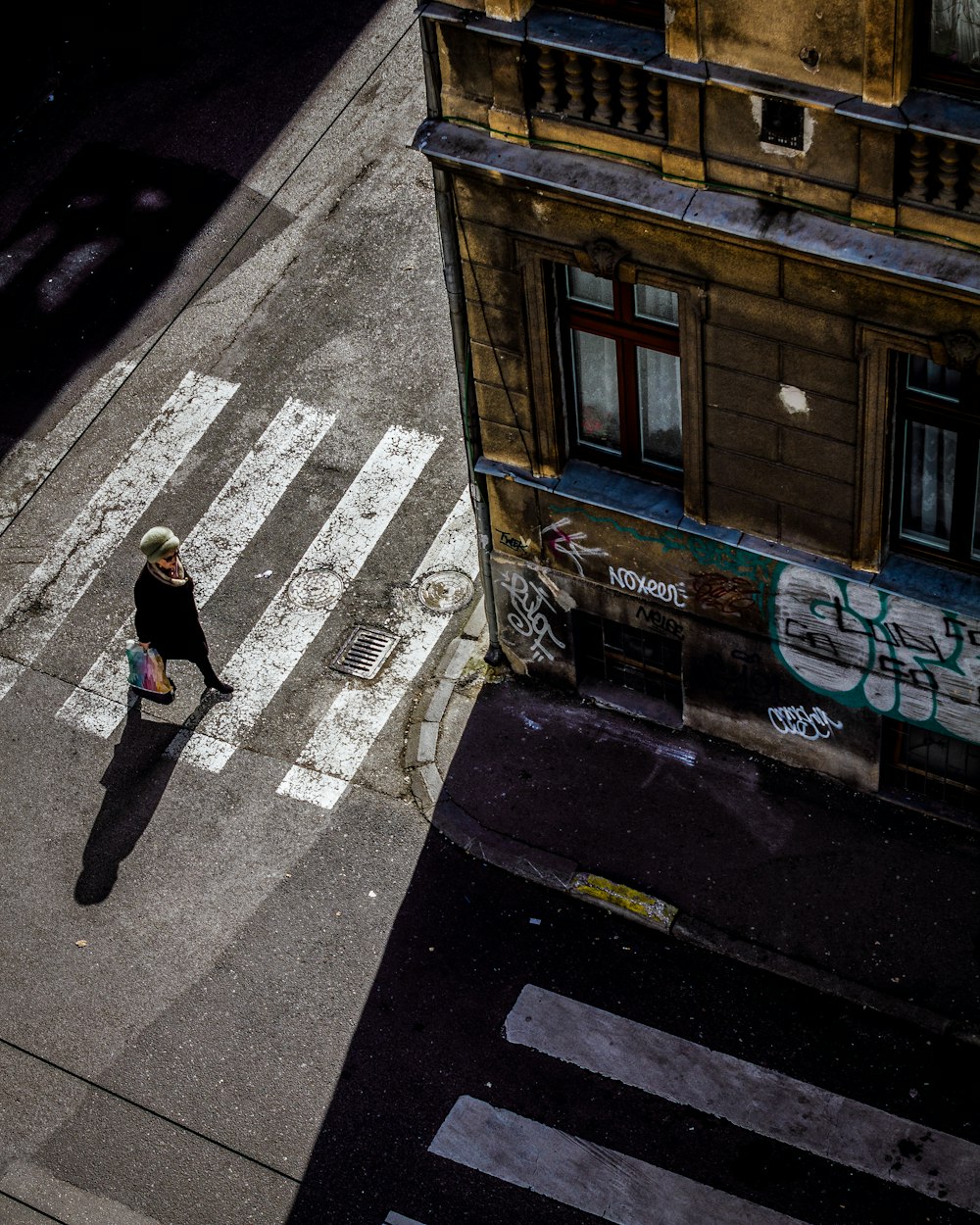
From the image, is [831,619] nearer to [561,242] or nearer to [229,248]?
[561,242]

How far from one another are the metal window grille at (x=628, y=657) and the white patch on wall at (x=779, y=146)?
532 centimetres

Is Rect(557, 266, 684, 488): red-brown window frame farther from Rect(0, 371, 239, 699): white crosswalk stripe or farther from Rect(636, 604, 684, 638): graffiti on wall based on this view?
Rect(0, 371, 239, 699): white crosswalk stripe

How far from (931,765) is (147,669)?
7.27 m

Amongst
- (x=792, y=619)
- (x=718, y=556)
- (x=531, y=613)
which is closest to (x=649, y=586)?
(x=718, y=556)

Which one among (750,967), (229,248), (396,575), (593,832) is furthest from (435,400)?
(750,967)

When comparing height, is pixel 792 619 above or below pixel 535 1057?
above

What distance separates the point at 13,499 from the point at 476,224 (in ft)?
26.9

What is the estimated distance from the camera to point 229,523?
64.6ft

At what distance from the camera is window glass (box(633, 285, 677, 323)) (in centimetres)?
1415

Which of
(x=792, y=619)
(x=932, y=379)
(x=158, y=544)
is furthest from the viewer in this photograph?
(x=158, y=544)

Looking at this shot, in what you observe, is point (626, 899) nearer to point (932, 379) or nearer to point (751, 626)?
point (751, 626)

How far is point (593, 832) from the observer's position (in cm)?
1686

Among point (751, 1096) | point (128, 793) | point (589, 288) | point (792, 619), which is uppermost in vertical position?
point (589, 288)

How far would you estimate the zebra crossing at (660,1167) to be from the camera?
1437cm
